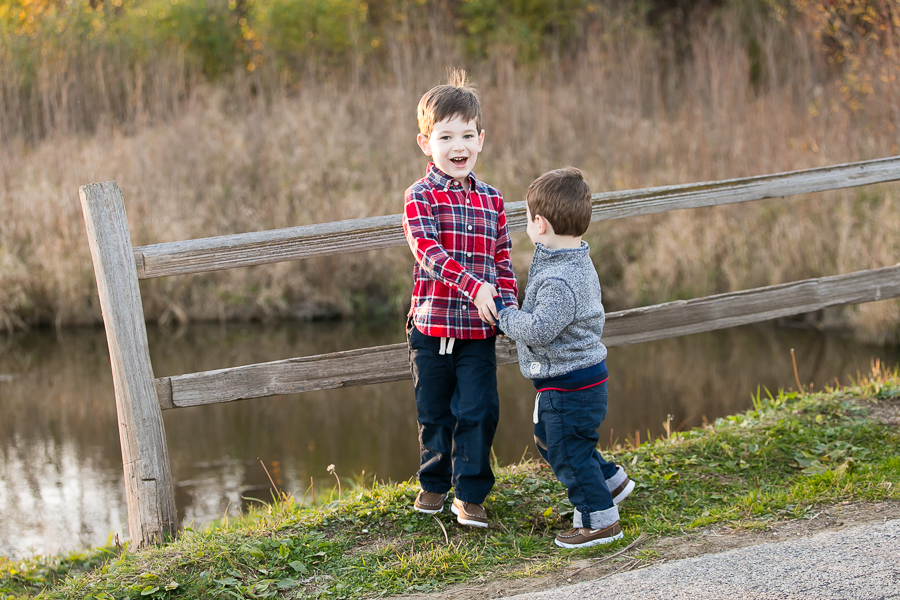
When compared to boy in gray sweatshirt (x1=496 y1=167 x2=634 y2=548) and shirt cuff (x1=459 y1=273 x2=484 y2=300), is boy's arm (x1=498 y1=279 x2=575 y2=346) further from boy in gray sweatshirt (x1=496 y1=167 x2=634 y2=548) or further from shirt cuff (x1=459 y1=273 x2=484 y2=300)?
shirt cuff (x1=459 y1=273 x2=484 y2=300)

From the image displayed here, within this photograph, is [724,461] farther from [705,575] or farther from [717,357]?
[717,357]

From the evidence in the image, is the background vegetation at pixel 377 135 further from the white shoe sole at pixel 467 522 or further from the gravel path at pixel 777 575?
the white shoe sole at pixel 467 522

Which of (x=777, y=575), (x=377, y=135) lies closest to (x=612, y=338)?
(x=777, y=575)

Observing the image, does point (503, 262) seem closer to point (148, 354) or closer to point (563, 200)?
point (563, 200)

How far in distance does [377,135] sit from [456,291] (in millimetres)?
10134

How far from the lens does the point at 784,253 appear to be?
9297mm

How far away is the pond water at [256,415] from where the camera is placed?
18.0 ft

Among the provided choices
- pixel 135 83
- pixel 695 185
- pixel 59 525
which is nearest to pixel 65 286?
pixel 135 83

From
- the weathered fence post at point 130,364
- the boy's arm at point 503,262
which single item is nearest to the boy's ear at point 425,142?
the boy's arm at point 503,262

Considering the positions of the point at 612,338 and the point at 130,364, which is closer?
the point at 130,364

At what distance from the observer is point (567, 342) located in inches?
112

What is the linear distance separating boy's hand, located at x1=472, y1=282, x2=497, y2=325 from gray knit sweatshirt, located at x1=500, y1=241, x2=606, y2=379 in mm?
46

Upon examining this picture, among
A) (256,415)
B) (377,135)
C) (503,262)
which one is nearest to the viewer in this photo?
(503,262)

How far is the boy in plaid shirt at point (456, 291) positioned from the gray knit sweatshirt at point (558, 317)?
14 cm
